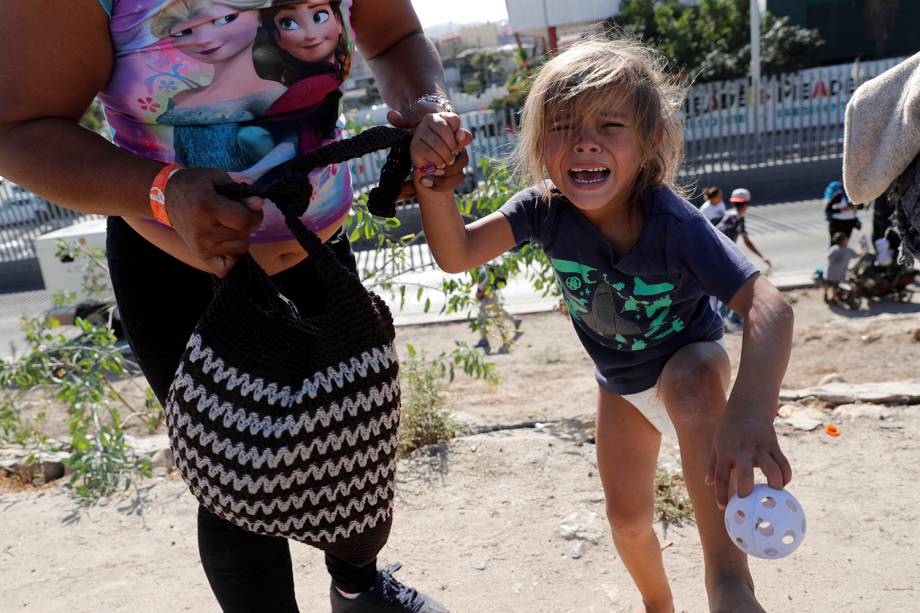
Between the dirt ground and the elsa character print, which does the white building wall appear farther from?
the elsa character print

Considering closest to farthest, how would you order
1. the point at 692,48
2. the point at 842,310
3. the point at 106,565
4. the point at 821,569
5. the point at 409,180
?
the point at 409,180
the point at 821,569
the point at 106,565
the point at 842,310
the point at 692,48

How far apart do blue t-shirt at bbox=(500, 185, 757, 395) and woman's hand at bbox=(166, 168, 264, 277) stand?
799 mm

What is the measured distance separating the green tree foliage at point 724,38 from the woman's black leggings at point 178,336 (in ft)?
71.8

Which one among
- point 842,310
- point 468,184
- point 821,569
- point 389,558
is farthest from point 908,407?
point 468,184

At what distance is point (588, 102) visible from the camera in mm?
1721

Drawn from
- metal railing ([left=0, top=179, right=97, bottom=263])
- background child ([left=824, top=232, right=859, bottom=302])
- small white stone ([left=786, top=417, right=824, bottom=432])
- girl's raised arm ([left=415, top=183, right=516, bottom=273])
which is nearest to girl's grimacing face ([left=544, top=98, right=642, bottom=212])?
girl's raised arm ([left=415, top=183, right=516, bottom=273])

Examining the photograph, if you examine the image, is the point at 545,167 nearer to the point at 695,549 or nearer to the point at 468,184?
the point at 695,549

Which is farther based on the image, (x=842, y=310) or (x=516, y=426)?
(x=842, y=310)

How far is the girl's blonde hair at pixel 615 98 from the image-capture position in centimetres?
173

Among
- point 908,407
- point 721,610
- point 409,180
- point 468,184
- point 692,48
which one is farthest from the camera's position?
point 692,48

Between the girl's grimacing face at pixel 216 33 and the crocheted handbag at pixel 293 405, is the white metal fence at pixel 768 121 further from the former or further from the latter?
the crocheted handbag at pixel 293 405

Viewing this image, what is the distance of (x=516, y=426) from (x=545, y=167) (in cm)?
220

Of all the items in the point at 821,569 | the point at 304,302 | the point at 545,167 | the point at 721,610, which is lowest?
the point at 821,569

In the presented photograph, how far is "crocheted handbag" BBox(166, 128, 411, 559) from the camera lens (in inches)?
53.2
